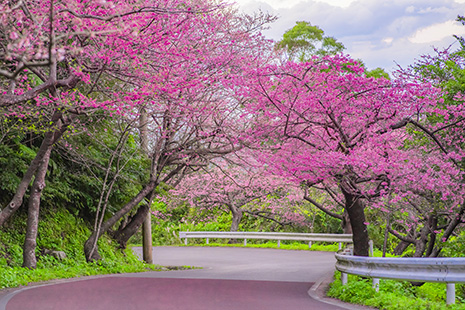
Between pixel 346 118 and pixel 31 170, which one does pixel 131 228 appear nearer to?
pixel 31 170

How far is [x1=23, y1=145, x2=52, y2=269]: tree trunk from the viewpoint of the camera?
13.8m

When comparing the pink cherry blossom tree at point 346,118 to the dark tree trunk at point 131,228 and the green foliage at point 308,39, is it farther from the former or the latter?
the green foliage at point 308,39

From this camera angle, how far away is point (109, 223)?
17188 millimetres

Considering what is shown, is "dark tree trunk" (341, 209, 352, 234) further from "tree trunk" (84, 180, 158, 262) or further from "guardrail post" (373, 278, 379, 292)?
"guardrail post" (373, 278, 379, 292)

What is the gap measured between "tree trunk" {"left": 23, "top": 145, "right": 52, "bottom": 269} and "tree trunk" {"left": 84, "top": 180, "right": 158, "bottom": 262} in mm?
2369

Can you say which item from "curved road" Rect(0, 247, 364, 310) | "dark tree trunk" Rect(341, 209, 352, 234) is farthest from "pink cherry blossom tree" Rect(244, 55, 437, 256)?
"dark tree trunk" Rect(341, 209, 352, 234)

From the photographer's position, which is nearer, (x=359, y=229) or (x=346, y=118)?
(x=346, y=118)

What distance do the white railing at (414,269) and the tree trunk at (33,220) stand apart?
8.06 m

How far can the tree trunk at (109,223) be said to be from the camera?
16.4m

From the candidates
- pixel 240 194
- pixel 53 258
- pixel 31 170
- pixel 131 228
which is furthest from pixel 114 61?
pixel 240 194

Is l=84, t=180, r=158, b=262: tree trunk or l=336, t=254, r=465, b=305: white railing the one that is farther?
l=84, t=180, r=158, b=262: tree trunk

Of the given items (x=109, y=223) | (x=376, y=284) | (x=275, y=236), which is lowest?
(x=275, y=236)

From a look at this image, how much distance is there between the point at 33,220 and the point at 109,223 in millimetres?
3362

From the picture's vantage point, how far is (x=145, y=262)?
2028 cm
